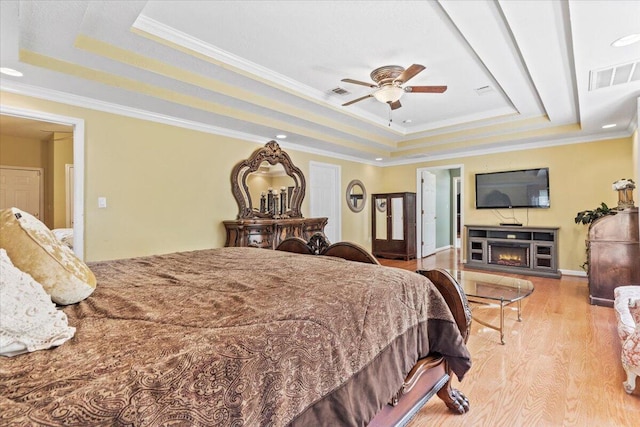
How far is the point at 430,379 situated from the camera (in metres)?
1.67

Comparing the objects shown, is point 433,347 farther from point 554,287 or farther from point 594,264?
point 554,287

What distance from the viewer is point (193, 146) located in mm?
4117

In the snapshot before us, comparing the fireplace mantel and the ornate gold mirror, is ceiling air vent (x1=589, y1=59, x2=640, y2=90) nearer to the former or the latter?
the fireplace mantel

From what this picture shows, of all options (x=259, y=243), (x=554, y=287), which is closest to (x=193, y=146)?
(x=259, y=243)

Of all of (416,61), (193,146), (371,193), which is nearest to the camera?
(416,61)

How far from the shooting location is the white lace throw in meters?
0.76

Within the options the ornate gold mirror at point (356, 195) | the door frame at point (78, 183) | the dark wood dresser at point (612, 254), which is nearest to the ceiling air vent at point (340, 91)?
the door frame at point (78, 183)

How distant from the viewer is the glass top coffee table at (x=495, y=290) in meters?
2.65

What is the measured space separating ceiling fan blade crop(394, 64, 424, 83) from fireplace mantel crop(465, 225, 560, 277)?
3815 mm

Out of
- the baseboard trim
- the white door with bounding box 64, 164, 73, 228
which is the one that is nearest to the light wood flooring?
the baseboard trim

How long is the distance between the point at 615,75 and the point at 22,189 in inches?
316

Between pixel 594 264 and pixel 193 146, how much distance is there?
201 inches

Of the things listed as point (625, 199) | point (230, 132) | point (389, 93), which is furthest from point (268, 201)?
point (625, 199)

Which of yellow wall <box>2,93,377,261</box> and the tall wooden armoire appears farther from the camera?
the tall wooden armoire
